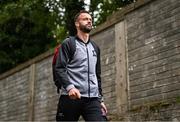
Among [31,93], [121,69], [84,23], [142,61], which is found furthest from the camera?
[31,93]

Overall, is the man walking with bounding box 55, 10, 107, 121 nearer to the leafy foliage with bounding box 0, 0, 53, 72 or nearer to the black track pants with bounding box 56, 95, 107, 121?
the black track pants with bounding box 56, 95, 107, 121

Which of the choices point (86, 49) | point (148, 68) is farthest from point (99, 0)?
point (86, 49)

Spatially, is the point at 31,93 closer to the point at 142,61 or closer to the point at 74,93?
the point at 142,61

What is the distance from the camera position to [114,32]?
8758mm

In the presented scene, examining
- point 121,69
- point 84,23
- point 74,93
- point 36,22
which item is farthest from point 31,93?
point 74,93

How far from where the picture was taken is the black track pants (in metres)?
4.28

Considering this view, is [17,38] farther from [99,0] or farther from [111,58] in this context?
[111,58]

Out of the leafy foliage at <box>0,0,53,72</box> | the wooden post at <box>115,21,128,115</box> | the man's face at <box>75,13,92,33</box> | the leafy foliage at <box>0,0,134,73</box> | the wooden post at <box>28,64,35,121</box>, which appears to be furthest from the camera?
the leafy foliage at <box>0,0,53,72</box>

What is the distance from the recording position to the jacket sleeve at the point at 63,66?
426cm

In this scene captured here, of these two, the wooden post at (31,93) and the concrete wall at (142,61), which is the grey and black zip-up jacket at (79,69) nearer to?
the concrete wall at (142,61)

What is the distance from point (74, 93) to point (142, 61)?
147 inches

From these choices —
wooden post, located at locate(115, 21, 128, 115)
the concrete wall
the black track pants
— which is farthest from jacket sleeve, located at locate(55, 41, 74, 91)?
wooden post, located at locate(115, 21, 128, 115)

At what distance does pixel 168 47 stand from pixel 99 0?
29.8 ft

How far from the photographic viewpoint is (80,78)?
443cm
